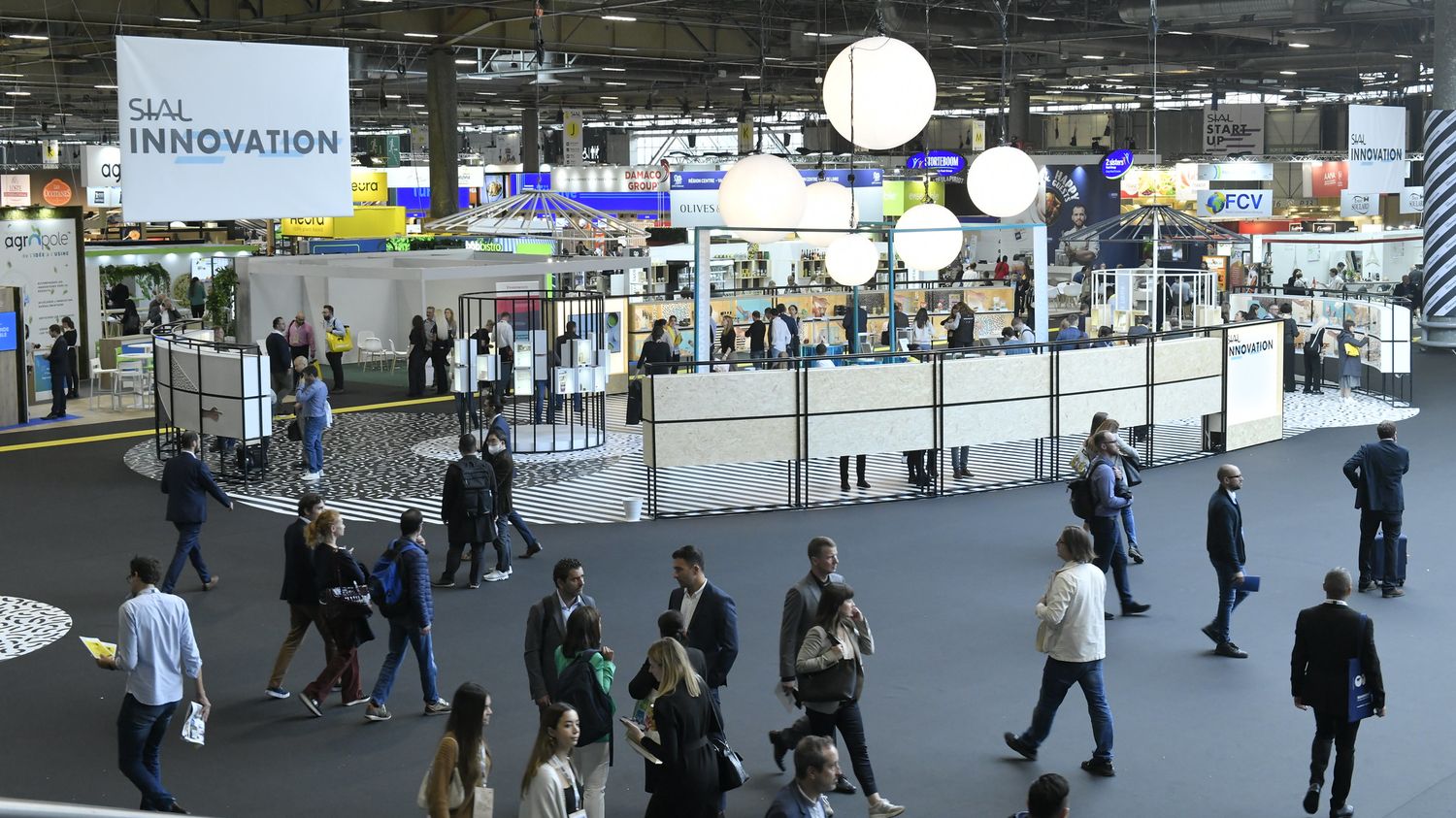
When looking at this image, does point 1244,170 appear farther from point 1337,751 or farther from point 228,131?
point 1337,751

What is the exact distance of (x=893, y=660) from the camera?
28.8ft

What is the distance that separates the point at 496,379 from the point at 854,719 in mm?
10897

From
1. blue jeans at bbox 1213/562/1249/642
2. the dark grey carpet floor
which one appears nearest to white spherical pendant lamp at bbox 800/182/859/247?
the dark grey carpet floor

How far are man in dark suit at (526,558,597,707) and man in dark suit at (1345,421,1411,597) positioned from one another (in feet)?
19.9

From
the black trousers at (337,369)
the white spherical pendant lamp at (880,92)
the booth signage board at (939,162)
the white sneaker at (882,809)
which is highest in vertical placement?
the booth signage board at (939,162)

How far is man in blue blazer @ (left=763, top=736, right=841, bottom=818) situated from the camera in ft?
15.4

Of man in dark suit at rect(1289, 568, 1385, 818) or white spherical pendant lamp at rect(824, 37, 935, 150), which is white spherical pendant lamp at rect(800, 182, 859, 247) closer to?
white spherical pendant lamp at rect(824, 37, 935, 150)

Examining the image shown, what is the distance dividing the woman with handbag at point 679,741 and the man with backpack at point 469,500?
4883 millimetres

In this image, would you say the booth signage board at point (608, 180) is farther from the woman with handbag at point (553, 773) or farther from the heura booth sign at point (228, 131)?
the woman with handbag at point (553, 773)

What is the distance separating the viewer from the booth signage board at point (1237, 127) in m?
37.9

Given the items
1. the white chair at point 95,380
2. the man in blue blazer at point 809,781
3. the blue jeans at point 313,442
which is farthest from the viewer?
the white chair at point 95,380

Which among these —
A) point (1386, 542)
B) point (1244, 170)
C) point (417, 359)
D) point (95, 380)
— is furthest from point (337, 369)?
point (1244, 170)

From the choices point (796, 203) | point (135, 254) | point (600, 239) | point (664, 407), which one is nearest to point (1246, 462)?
point (664, 407)

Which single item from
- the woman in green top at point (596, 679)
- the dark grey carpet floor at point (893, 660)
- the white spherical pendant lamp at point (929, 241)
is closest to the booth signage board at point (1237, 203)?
the dark grey carpet floor at point (893, 660)
